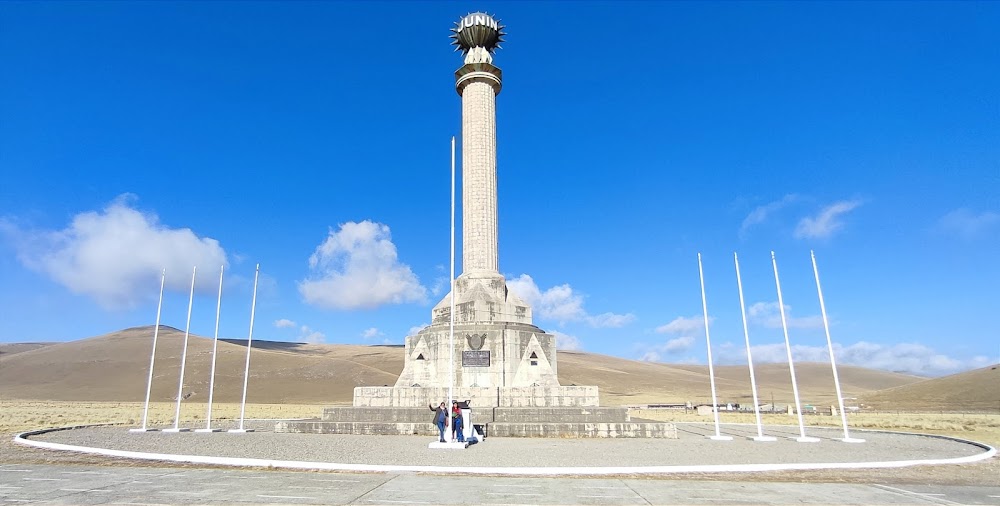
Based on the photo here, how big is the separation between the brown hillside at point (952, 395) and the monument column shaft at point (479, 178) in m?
45.3

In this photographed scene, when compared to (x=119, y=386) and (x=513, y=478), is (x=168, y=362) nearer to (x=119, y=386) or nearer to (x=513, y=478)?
(x=119, y=386)

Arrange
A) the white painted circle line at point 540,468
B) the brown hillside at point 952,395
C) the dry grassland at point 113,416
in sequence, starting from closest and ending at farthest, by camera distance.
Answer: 1. the white painted circle line at point 540,468
2. the dry grassland at point 113,416
3. the brown hillside at point 952,395

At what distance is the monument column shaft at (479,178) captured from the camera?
2633cm

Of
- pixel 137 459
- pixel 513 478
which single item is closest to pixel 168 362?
pixel 137 459

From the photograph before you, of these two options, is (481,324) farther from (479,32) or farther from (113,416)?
(113,416)

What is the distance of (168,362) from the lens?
265ft

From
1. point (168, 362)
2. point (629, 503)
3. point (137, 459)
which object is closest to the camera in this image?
point (629, 503)

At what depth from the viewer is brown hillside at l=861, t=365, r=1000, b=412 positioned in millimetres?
51156

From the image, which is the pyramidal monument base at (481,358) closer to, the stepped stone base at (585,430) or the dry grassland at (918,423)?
the stepped stone base at (585,430)

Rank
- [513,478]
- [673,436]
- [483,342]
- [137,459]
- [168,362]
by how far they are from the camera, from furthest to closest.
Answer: [168,362], [483,342], [673,436], [137,459], [513,478]

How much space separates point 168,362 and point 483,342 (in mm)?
74169

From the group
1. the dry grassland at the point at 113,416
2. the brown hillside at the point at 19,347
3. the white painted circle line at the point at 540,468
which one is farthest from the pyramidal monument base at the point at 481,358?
the brown hillside at the point at 19,347

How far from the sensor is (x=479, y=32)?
2866cm

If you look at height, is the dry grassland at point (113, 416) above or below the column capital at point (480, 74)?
below
